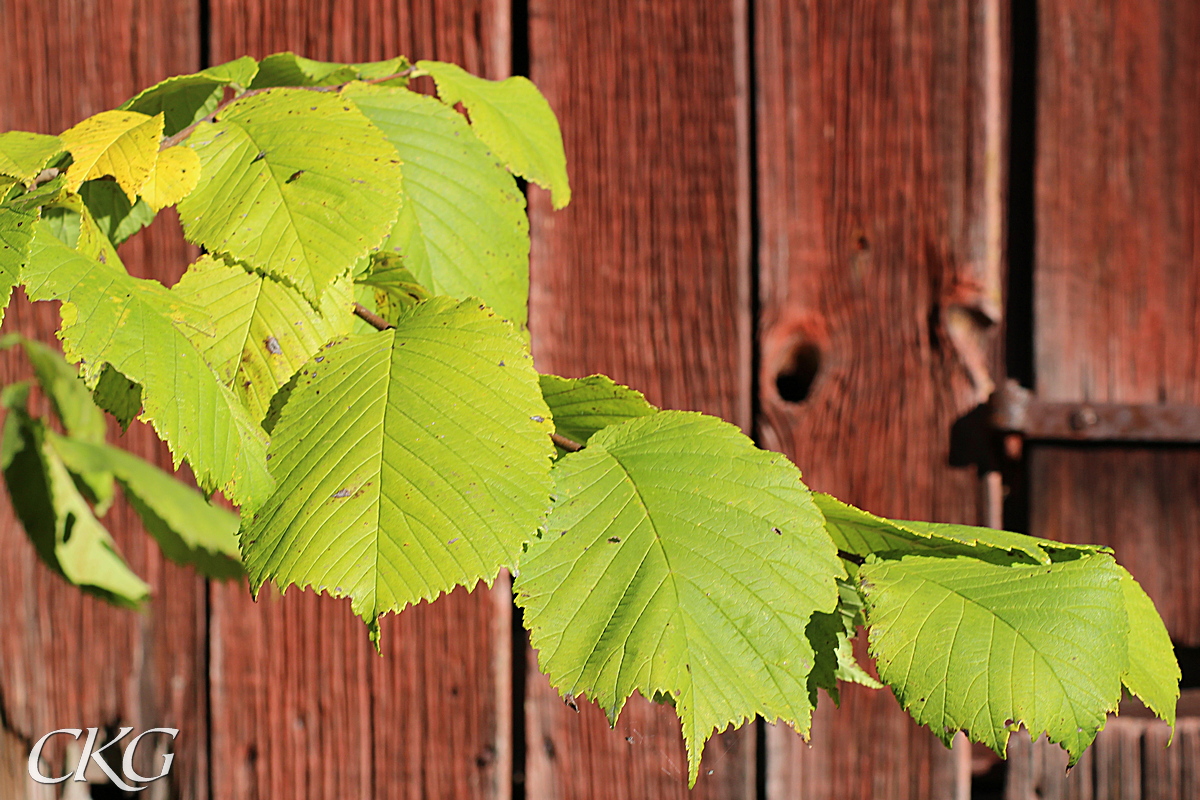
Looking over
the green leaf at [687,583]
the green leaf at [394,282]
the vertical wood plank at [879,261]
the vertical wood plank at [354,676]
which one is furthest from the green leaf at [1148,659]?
the vertical wood plank at [354,676]

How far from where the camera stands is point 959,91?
1076mm

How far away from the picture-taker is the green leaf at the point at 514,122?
0.57m

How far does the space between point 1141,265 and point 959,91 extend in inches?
12.2

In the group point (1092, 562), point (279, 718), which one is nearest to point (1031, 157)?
point (1092, 562)

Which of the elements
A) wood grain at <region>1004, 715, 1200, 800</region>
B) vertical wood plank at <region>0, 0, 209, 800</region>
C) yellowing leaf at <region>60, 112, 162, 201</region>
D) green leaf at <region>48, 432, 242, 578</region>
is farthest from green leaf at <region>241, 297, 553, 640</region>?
wood grain at <region>1004, 715, 1200, 800</region>

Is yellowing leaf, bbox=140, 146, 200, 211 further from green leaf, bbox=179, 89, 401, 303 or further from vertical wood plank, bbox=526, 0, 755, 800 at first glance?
vertical wood plank, bbox=526, 0, 755, 800

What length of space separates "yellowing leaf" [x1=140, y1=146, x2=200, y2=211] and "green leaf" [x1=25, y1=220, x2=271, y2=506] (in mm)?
39

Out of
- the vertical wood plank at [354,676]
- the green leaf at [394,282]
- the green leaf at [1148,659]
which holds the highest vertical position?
the green leaf at [394,282]

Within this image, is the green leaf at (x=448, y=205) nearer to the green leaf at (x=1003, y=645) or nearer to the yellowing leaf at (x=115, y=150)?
the yellowing leaf at (x=115, y=150)

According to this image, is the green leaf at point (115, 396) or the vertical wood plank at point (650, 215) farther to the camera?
the vertical wood plank at point (650, 215)

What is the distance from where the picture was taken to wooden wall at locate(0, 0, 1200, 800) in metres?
1.08

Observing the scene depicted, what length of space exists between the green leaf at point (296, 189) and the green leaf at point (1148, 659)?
371 millimetres

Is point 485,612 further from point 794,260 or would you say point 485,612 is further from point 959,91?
point 959,91

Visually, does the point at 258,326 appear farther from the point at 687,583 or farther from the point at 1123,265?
the point at 1123,265
